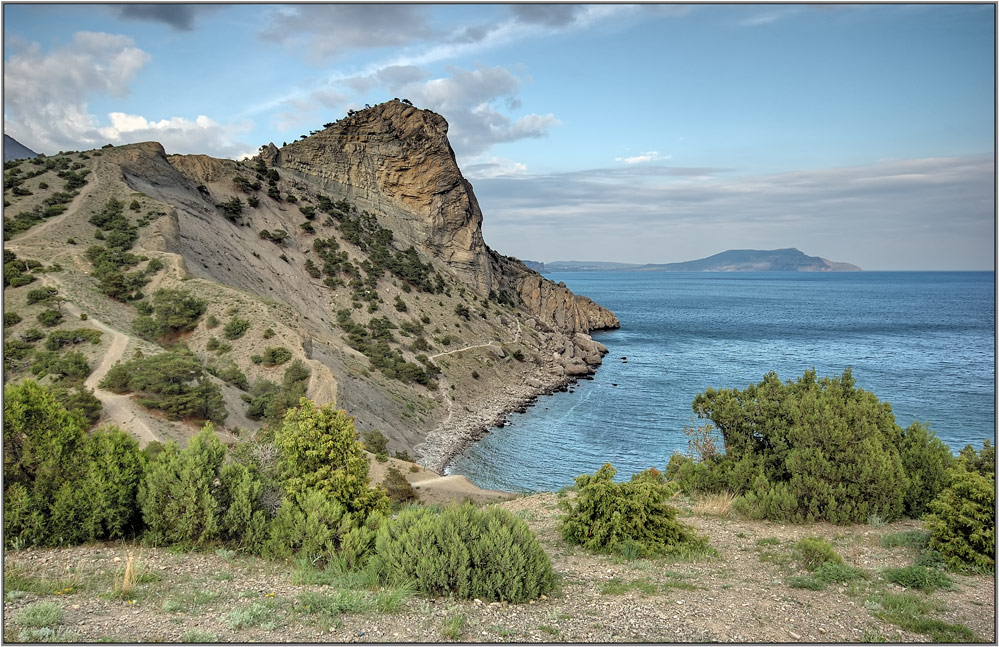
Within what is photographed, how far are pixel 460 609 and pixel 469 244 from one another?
226ft

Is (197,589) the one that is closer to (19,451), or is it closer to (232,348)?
(19,451)

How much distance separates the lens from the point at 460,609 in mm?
7301

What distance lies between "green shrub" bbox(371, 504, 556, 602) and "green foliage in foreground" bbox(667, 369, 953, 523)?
6.83 meters

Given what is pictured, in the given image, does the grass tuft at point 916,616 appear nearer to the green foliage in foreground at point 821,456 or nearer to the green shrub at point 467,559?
the green shrub at point 467,559

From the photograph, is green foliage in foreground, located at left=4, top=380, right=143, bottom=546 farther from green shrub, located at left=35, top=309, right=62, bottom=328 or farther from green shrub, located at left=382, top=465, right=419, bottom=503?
green shrub, located at left=35, top=309, right=62, bottom=328

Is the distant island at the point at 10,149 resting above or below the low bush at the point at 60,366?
above

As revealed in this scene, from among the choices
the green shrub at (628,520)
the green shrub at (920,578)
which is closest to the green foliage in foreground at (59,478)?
the green shrub at (628,520)

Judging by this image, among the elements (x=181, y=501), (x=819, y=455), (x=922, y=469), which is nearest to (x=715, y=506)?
(x=819, y=455)

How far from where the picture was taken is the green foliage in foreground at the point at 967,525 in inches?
361

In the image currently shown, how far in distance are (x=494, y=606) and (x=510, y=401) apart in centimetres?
4045

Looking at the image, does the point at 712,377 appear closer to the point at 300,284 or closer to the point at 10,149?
the point at 300,284

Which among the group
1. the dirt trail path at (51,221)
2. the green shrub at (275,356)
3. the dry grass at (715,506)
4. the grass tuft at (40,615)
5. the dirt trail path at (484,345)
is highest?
the dirt trail path at (51,221)

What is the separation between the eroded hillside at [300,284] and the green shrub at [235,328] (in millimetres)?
249

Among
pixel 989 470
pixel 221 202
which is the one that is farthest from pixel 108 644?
pixel 221 202
